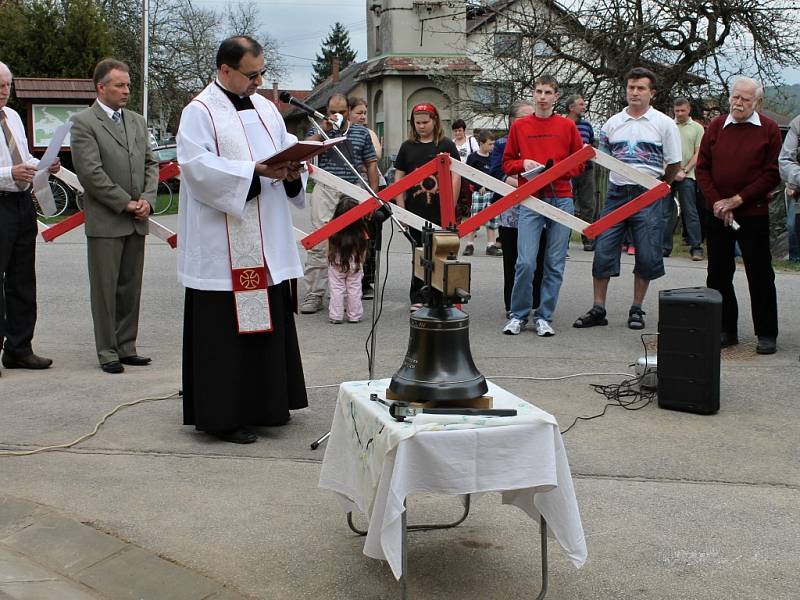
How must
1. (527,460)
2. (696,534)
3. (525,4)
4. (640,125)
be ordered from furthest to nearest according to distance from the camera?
1. (525,4)
2. (640,125)
3. (696,534)
4. (527,460)

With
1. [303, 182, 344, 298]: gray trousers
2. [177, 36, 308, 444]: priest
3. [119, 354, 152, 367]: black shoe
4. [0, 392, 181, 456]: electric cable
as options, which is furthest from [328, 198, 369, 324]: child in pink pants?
[177, 36, 308, 444]: priest

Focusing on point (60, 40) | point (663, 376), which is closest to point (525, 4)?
point (60, 40)

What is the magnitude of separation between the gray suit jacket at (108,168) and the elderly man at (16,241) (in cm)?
36

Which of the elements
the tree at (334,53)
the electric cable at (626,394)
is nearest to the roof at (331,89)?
the tree at (334,53)

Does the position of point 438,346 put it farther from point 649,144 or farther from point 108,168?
point 649,144

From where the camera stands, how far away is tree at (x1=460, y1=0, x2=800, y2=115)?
19.0 m

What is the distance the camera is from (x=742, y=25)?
63.1ft

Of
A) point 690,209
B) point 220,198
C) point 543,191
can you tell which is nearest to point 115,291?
point 220,198

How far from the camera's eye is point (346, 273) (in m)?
9.34

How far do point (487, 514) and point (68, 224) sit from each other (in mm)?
4978

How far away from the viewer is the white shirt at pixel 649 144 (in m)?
8.72

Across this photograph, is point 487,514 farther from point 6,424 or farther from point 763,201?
point 763,201

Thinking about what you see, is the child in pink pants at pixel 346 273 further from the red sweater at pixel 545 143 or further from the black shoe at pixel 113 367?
the black shoe at pixel 113 367

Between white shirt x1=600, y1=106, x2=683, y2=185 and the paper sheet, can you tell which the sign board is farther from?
white shirt x1=600, y1=106, x2=683, y2=185
